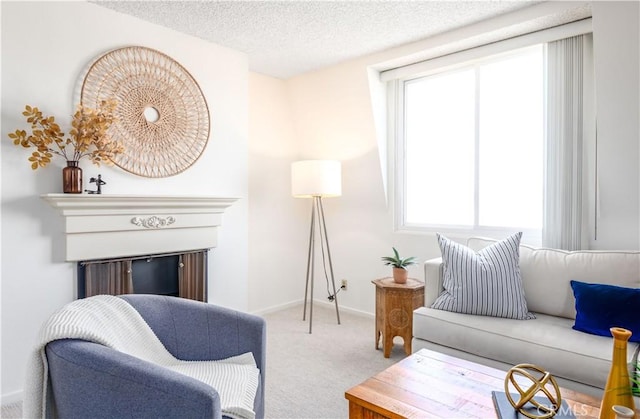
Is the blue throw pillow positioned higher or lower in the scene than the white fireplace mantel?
lower

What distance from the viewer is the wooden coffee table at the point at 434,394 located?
131cm

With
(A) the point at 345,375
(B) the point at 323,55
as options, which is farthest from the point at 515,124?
(A) the point at 345,375

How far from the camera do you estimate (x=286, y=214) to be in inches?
162

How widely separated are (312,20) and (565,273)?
2.35 m

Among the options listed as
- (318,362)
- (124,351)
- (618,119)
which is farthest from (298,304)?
(618,119)

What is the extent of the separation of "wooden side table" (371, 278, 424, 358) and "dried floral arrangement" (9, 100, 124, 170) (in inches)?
81.6

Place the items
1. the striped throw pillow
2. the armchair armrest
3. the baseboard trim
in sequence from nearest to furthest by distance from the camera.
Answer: the armchair armrest
the striped throw pillow
the baseboard trim

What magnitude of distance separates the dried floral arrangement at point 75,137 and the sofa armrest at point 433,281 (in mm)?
2147

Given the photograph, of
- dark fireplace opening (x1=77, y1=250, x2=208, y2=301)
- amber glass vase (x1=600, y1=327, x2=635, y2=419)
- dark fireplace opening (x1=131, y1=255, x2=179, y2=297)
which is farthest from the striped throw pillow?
dark fireplace opening (x1=131, y1=255, x2=179, y2=297)

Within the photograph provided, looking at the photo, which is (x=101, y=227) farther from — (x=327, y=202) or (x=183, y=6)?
(x=327, y=202)

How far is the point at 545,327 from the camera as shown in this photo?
81.3 inches

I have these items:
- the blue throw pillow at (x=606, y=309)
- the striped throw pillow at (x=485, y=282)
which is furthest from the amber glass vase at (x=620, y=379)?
the striped throw pillow at (x=485, y=282)

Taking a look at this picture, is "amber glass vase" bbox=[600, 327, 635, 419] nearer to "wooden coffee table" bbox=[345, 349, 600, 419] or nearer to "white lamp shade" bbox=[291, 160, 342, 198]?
"wooden coffee table" bbox=[345, 349, 600, 419]

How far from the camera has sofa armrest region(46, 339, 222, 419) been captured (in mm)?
1105
